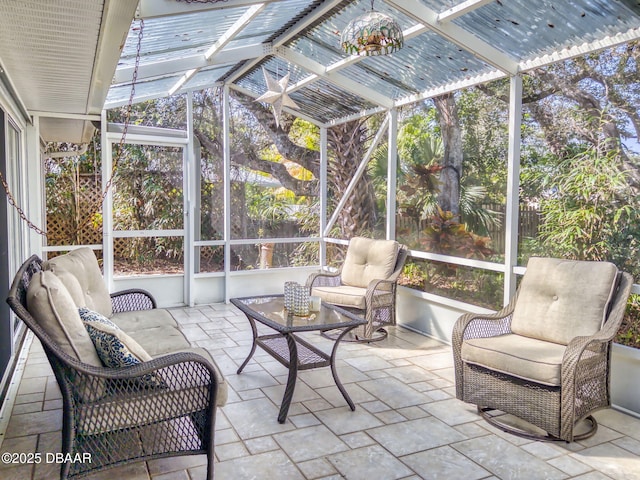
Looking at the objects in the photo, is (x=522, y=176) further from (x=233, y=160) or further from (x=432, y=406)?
(x=233, y=160)

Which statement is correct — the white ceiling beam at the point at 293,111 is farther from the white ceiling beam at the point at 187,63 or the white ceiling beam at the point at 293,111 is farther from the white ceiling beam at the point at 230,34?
the white ceiling beam at the point at 187,63

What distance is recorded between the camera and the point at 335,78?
5.45 meters

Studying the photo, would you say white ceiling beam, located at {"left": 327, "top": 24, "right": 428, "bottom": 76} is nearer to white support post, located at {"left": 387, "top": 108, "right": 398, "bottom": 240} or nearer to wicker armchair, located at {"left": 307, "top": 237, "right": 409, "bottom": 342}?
white support post, located at {"left": 387, "top": 108, "right": 398, "bottom": 240}

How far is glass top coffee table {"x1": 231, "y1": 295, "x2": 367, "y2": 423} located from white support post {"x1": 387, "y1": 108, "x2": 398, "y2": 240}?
2.06m

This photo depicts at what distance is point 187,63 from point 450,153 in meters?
2.72

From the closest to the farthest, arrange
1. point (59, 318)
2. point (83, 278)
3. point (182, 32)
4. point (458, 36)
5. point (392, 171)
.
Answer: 1. point (59, 318)
2. point (83, 278)
3. point (458, 36)
4. point (182, 32)
5. point (392, 171)

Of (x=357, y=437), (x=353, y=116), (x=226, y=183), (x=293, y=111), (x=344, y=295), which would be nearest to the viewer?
(x=357, y=437)

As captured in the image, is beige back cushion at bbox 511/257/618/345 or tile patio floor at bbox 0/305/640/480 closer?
tile patio floor at bbox 0/305/640/480

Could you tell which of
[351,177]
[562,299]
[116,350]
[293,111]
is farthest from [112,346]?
[293,111]

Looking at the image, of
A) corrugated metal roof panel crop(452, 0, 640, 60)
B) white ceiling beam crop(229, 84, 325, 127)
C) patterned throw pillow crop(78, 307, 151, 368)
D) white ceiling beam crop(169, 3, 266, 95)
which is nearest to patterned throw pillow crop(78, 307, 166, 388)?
patterned throw pillow crop(78, 307, 151, 368)

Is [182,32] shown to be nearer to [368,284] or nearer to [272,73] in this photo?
[272,73]

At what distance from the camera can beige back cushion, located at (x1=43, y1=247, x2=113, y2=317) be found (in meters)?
2.97

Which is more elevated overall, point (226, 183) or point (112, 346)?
point (226, 183)

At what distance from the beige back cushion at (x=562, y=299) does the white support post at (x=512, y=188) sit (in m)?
0.67
